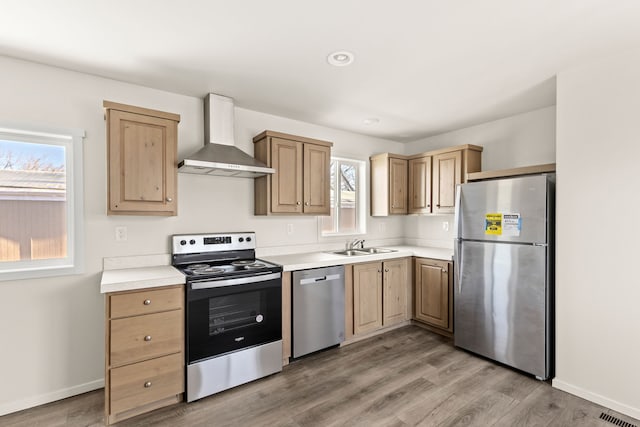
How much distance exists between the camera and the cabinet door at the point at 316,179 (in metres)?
3.38

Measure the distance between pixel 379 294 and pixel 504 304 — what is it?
4.03 feet

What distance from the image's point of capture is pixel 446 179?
3.87 m

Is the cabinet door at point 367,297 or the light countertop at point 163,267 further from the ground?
the light countertop at point 163,267

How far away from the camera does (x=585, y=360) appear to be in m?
2.38

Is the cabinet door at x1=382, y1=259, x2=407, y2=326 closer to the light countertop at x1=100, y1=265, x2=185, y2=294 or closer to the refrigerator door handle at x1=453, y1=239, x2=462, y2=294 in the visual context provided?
the refrigerator door handle at x1=453, y1=239, x2=462, y2=294

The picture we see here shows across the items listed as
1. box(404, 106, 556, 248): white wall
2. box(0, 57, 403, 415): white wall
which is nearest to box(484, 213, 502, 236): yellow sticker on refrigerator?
box(404, 106, 556, 248): white wall

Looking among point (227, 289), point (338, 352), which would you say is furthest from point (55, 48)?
point (338, 352)

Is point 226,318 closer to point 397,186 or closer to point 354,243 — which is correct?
point 354,243

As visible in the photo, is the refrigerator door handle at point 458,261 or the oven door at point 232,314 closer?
the oven door at point 232,314

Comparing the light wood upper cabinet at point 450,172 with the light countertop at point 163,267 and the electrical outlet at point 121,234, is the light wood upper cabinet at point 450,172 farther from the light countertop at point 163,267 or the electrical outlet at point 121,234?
the electrical outlet at point 121,234

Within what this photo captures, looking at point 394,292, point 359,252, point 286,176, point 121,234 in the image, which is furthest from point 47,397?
point 394,292

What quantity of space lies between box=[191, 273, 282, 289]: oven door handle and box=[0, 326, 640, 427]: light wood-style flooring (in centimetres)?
83

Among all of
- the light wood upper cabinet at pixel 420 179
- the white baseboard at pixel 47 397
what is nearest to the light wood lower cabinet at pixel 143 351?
the white baseboard at pixel 47 397

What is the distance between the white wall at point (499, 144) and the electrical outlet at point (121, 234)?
3585 millimetres
